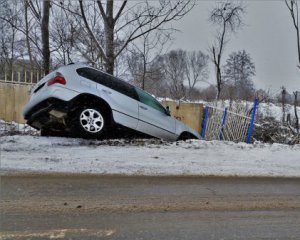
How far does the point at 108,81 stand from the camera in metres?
9.39

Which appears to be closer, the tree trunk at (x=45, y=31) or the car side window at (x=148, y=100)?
the car side window at (x=148, y=100)

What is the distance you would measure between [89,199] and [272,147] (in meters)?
6.00

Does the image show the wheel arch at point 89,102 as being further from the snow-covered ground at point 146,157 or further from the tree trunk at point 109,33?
the tree trunk at point 109,33

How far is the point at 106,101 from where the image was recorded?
9.11 metres

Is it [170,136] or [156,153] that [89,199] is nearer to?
[156,153]

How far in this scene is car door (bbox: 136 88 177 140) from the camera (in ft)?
31.9

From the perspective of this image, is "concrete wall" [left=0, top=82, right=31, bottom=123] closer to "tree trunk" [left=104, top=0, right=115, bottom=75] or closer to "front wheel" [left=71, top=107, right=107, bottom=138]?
"tree trunk" [left=104, top=0, right=115, bottom=75]

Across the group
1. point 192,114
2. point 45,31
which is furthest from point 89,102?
point 45,31

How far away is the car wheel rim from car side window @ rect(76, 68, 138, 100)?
0.72 meters

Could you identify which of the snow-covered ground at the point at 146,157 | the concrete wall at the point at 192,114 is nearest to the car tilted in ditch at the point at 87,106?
the snow-covered ground at the point at 146,157

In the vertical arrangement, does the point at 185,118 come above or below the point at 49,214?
above

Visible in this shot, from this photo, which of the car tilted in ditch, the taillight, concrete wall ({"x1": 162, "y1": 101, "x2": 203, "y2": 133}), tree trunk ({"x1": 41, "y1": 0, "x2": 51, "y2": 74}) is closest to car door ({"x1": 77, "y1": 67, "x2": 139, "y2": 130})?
the car tilted in ditch

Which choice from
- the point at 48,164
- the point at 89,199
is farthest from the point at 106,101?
the point at 89,199

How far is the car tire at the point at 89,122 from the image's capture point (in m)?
9.01
